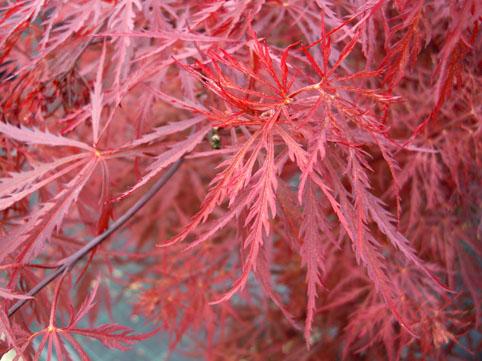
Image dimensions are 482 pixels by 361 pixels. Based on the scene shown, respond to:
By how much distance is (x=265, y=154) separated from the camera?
2.77 feet

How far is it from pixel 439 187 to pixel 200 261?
1.92 feet

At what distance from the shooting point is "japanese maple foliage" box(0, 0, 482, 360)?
0.68 metres

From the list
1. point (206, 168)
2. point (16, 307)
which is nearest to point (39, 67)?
point (16, 307)

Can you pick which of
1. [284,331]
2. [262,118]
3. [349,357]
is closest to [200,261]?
[284,331]

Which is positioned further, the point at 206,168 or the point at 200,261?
the point at 206,168

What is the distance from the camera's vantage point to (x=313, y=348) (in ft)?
4.69

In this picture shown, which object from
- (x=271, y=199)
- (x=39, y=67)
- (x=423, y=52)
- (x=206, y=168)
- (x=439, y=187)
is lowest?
(x=206, y=168)

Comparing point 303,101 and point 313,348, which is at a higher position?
point 303,101

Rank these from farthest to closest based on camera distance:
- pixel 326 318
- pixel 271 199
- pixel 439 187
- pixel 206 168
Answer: pixel 206 168 → pixel 326 318 → pixel 439 187 → pixel 271 199

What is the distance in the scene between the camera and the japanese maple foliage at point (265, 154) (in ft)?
2.24

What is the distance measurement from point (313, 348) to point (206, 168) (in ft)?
2.54

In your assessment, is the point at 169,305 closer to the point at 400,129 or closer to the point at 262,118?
the point at 400,129

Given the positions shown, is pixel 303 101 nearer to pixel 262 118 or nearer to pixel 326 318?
pixel 262 118

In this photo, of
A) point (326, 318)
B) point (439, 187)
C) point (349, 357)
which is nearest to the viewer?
point (439, 187)
